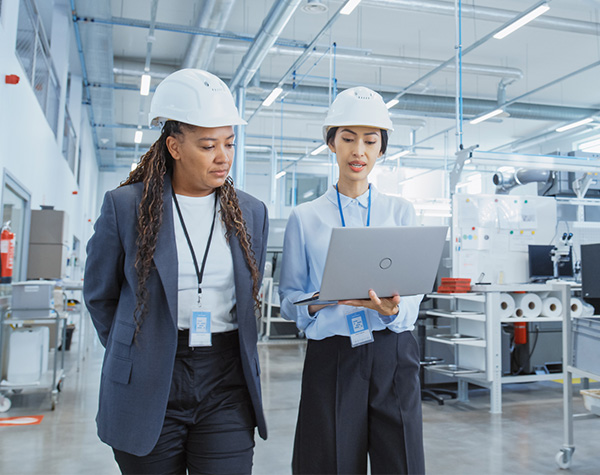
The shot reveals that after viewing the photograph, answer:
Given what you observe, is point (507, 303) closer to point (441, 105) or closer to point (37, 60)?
point (37, 60)

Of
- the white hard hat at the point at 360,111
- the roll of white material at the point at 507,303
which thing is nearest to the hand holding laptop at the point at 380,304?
the white hard hat at the point at 360,111

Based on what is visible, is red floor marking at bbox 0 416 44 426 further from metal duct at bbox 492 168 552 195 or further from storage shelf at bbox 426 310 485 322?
metal duct at bbox 492 168 552 195

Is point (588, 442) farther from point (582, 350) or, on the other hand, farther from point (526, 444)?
point (582, 350)

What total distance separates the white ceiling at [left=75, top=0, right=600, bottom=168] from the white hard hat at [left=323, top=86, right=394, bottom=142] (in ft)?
19.2

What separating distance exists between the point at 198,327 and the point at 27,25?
6500 millimetres

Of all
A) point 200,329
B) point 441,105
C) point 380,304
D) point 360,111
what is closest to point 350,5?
point 360,111

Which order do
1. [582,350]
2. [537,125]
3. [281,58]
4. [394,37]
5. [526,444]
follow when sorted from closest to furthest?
[582,350] → [526,444] → [394,37] → [281,58] → [537,125]

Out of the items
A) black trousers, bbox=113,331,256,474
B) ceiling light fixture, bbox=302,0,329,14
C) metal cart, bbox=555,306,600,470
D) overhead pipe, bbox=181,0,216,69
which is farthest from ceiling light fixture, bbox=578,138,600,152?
black trousers, bbox=113,331,256,474

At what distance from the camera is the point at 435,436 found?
11.9ft

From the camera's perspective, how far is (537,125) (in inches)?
537

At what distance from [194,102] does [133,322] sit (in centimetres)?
50

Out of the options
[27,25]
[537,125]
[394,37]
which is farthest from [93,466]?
[537,125]

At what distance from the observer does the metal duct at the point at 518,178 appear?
242 inches

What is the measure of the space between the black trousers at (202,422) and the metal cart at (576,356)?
2.23 meters
